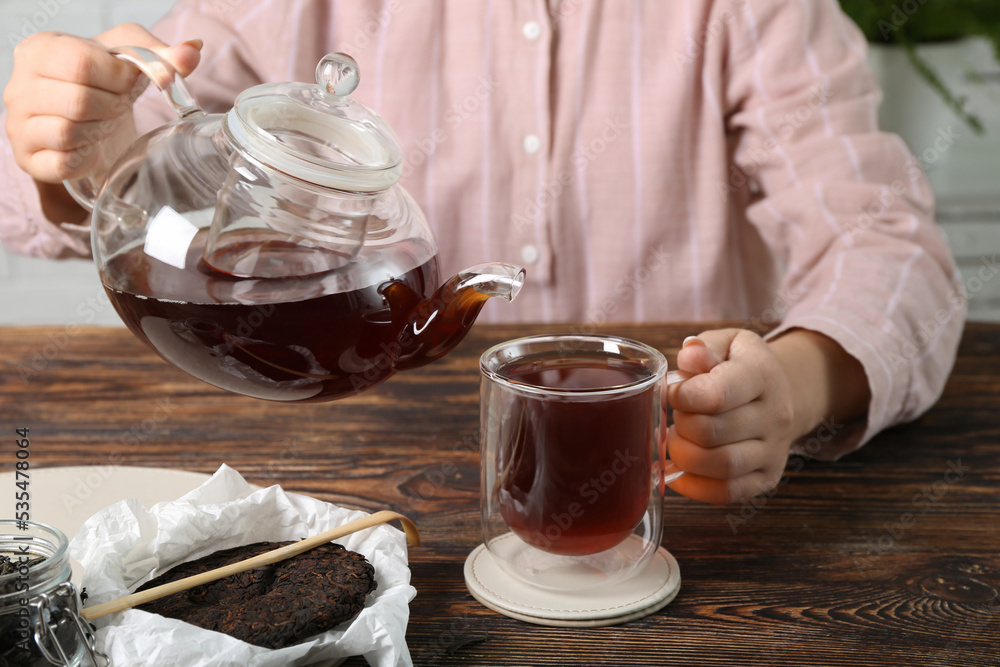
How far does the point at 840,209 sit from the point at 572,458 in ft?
1.86

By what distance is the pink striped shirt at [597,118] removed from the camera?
96 cm

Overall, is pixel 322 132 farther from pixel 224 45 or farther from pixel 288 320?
pixel 224 45

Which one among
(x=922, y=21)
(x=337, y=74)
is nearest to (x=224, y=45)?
(x=337, y=74)

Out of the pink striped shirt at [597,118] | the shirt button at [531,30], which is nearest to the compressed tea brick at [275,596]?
the pink striped shirt at [597,118]

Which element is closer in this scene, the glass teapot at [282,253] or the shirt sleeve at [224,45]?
the glass teapot at [282,253]

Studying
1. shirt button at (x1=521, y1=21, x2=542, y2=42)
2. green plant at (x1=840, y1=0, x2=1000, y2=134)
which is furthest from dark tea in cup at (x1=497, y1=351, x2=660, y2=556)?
green plant at (x1=840, y1=0, x2=1000, y2=134)

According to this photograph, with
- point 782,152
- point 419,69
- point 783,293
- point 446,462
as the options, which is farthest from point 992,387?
point 419,69

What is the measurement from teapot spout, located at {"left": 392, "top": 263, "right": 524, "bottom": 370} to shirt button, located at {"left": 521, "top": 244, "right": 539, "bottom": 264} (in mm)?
586

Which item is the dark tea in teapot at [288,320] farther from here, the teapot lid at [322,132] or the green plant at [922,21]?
the green plant at [922,21]

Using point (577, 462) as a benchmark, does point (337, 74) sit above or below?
above

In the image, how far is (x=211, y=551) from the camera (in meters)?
0.44

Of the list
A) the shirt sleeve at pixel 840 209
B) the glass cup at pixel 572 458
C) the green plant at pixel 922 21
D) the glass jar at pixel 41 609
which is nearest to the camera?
the glass jar at pixel 41 609

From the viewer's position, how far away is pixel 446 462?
1.96 feet

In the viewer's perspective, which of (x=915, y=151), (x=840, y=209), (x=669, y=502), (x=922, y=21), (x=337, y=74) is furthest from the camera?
(x=915, y=151)
